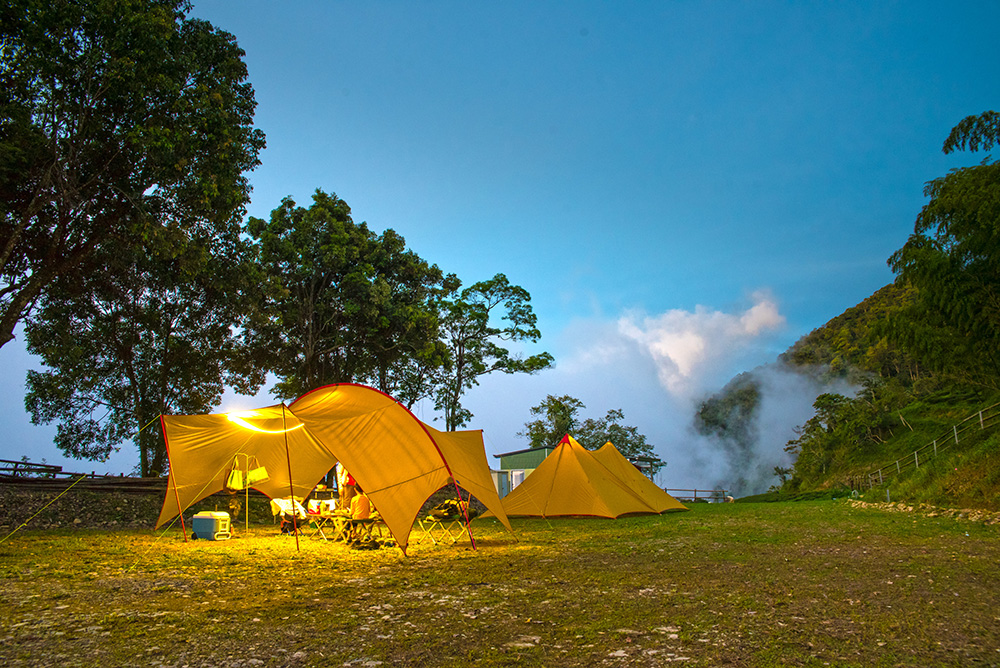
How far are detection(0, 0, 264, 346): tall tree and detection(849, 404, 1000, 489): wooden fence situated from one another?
20.8 metres

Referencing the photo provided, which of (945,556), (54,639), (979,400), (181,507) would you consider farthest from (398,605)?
(979,400)

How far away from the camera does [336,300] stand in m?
20.9

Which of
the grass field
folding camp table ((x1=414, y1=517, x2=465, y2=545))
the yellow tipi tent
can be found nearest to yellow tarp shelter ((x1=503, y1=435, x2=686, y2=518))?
the yellow tipi tent

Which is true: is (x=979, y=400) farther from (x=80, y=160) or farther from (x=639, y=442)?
(x=80, y=160)

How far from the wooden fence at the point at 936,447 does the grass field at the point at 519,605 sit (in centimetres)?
1299

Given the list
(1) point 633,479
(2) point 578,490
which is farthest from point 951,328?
(2) point 578,490

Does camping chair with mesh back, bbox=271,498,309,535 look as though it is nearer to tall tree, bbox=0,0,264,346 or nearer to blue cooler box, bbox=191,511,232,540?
blue cooler box, bbox=191,511,232,540

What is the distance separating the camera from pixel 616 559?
6.64m

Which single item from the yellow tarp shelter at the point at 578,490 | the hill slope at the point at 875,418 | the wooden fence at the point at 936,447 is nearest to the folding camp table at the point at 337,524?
the yellow tarp shelter at the point at 578,490

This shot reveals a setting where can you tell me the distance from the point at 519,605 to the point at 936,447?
2183 cm

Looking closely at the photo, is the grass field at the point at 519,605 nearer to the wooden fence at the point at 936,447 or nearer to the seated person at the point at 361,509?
the seated person at the point at 361,509

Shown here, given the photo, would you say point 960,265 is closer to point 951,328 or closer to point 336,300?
point 951,328

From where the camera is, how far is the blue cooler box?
9.62m

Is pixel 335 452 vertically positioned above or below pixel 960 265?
below
